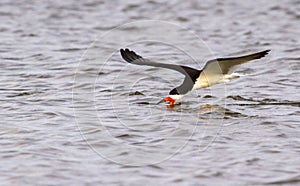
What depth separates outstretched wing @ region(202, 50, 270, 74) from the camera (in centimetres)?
773

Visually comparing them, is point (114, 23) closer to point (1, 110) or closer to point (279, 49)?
point (279, 49)

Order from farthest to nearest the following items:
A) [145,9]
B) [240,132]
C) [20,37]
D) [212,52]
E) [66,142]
Answer: [145,9] < [20,37] < [212,52] < [240,132] < [66,142]

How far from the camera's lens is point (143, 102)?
9.19m

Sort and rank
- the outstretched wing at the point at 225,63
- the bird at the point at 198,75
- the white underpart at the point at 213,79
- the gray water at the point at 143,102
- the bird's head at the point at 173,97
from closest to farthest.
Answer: the gray water at the point at 143,102
the outstretched wing at the point at 225,63
the bird at the point at 198,75
the white underpart at the point at 213,79
the bird's head at the point at 173,97

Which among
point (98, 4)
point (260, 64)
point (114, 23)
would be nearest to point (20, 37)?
point (114, 23)

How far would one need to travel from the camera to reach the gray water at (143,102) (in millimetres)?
6383

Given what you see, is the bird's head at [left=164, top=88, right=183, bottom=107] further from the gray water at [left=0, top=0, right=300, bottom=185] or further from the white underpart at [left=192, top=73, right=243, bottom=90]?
the white underpart at [left=192, top=73, right=243, bottom=90]

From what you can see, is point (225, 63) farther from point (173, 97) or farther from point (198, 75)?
point (173, 97)

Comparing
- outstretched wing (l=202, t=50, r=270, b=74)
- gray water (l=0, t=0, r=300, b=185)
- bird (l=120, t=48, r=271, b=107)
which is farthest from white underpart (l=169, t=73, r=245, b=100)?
gray water (l=0, t=0, r=300, b=185)

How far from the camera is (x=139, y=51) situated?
13109mm

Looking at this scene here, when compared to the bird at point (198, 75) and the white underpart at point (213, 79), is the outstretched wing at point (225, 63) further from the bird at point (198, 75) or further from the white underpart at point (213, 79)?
the white underpart at point (213, 79)

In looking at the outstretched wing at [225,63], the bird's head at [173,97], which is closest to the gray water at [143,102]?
the bird's head at [173,97]

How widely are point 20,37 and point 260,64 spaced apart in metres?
5.27

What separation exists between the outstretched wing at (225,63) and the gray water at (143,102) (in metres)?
0.58
